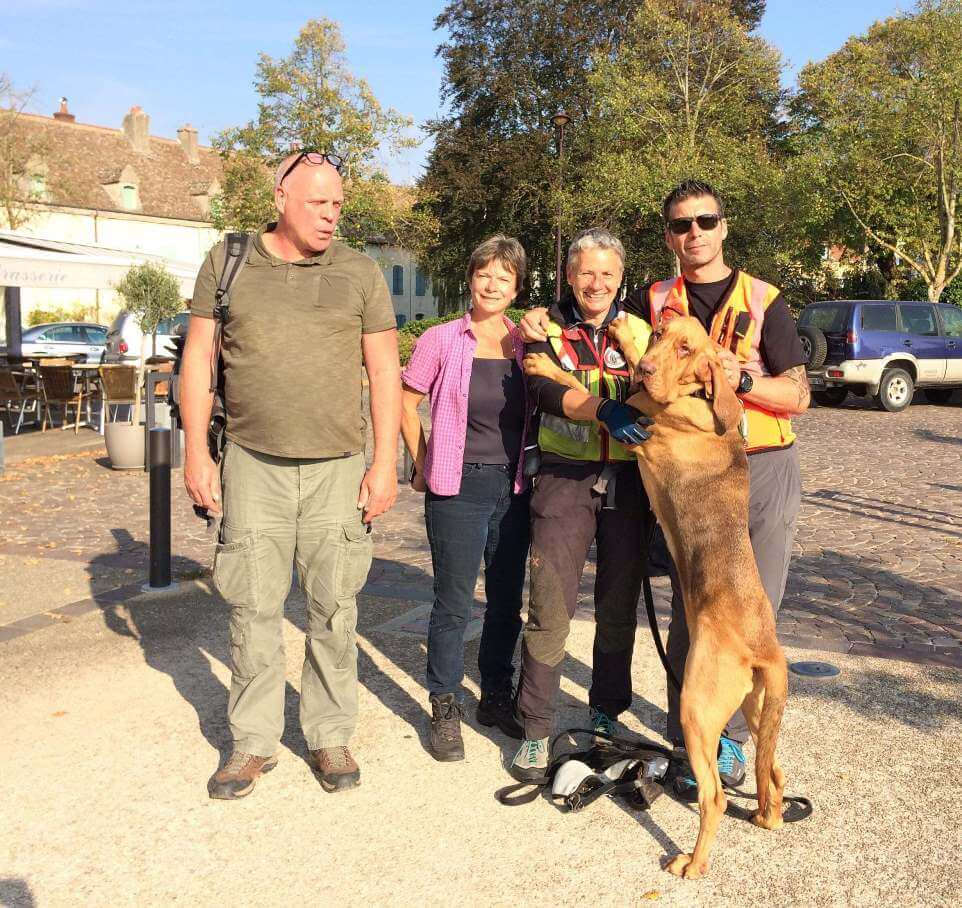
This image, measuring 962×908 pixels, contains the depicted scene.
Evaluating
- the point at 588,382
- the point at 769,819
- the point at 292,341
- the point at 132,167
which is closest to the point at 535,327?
the point at 588,382

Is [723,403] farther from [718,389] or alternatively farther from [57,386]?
[57,386]

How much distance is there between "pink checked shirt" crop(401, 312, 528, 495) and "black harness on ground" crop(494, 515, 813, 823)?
80 cm

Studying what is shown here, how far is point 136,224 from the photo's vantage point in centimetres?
5656

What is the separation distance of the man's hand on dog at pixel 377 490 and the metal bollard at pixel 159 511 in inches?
114

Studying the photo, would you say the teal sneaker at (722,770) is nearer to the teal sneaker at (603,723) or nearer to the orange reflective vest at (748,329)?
the teal sneaker at (603,723)

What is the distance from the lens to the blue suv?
18.4 metres

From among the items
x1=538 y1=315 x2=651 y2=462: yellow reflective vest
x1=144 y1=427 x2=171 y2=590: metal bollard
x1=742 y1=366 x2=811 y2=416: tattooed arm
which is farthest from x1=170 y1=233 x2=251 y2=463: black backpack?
x1=144 y1=427 x2=171 y2=590: metal bollard

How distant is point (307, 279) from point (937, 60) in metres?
28.7

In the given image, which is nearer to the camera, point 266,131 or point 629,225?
point 266,131

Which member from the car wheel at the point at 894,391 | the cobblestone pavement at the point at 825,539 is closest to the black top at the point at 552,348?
the cobblestone pavement at the point at 825,539

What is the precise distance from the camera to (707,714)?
3.02m

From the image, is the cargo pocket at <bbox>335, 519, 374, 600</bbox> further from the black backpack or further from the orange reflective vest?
the orange reflective vest

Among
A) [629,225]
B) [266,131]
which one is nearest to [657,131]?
[629,225]

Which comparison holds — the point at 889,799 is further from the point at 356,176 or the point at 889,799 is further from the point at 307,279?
the point at 356,176
